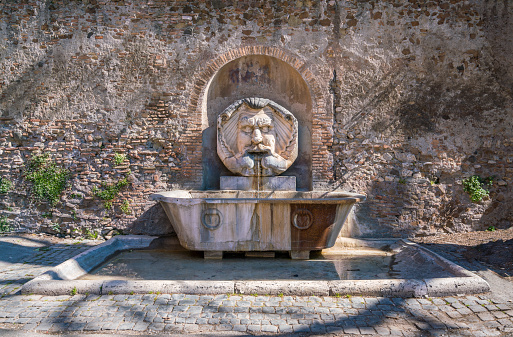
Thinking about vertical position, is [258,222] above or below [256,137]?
below

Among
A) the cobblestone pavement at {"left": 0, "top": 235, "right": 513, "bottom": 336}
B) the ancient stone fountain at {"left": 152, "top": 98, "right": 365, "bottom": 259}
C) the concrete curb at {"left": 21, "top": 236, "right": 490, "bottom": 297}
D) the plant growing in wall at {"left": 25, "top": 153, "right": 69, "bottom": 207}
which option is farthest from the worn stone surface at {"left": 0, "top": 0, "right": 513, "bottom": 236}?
the cobblestone pavement at {"left": 0, "top": 235, "right": 513, "bottom": 336}

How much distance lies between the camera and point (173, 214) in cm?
511

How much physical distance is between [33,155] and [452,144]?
6.93 meters

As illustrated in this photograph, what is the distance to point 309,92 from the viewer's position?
6.46 metres

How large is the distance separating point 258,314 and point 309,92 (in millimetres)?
4210

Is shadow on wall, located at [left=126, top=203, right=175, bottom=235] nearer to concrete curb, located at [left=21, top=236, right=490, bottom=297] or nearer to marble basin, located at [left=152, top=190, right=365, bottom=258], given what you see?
marble basin, located at [left=152, top=190, right=365, bottom=258]

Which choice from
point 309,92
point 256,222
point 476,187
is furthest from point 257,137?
point 476,187

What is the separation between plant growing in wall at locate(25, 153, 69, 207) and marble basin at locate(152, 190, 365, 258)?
2.36m

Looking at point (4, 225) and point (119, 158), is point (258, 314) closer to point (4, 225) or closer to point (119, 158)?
point (119, 158)

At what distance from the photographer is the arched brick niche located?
250 inches

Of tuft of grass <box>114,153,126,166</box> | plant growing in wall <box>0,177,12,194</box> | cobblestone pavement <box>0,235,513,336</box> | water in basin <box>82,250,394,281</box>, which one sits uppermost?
tuft of grass <box>114,153,126,166</box>

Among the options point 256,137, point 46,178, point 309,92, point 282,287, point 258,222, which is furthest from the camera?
point 309,92

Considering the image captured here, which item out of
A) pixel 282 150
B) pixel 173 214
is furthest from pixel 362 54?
pixel 173 214

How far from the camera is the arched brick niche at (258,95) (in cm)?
635
